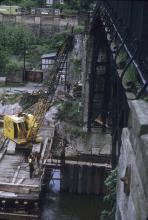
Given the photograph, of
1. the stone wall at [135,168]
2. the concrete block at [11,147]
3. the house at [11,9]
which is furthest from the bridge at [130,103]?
the house at [11,9]

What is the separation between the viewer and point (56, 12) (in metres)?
91.7

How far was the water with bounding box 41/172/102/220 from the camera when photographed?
37000mm

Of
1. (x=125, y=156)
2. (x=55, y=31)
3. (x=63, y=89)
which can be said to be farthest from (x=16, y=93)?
(x=125, y=156)

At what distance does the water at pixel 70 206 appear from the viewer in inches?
1457

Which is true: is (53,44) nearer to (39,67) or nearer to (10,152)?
(39,67)

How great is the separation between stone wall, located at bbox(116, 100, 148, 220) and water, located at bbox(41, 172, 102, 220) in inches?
1103

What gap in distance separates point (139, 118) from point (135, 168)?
62 centimetres

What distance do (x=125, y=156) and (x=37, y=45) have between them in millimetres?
77602

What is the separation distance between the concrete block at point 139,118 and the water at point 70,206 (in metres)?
28.7

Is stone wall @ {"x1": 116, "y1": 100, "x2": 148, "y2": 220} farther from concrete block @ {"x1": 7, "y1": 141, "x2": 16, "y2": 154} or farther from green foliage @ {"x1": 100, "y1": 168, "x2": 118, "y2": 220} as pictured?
concrete block @ {"x1": 7, "y1": 141, "x2": 16, "y2": 154}

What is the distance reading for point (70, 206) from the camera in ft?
127

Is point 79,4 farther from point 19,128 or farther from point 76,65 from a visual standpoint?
point 19,128

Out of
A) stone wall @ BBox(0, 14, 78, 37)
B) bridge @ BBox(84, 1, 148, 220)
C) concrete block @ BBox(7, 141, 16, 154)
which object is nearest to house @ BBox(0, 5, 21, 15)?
stone wall @ BBox(0, 14, 78, 37)

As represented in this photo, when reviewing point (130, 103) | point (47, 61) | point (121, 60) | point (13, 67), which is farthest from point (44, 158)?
point (47, 61)
